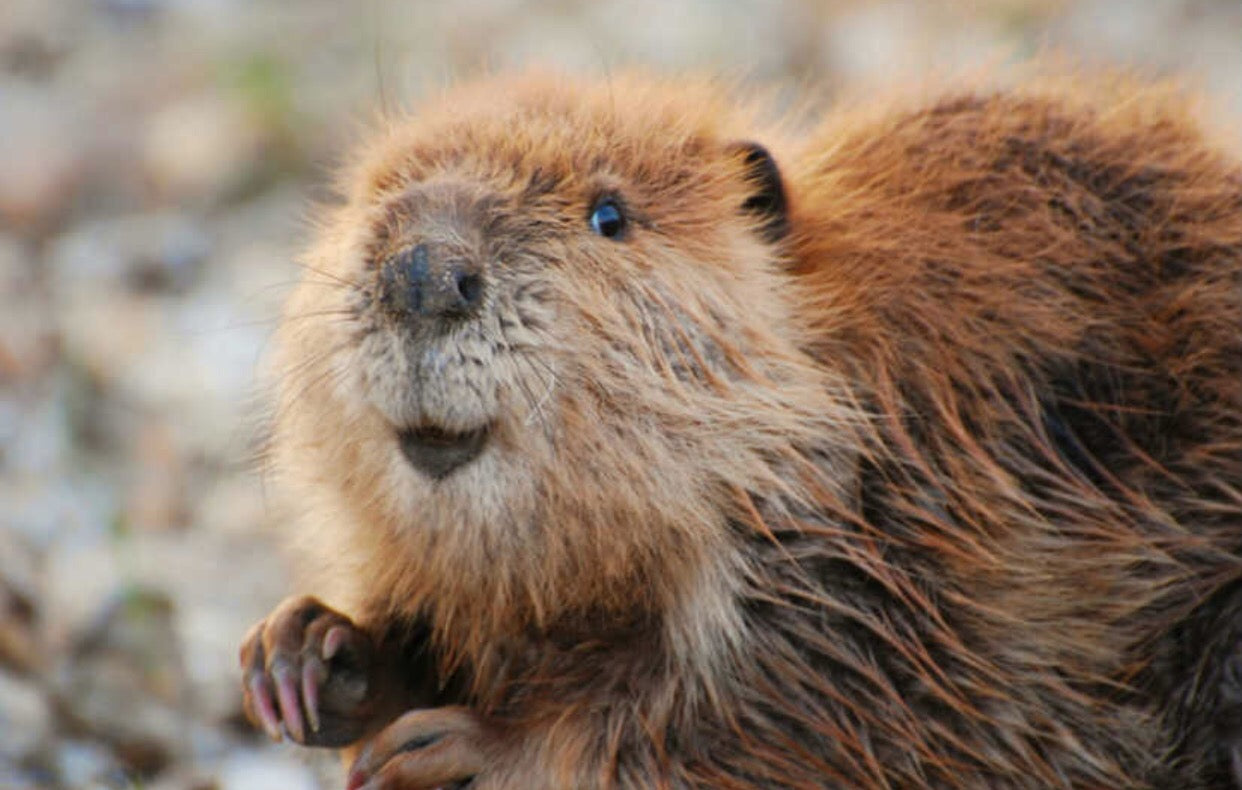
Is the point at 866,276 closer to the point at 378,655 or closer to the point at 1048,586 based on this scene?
the point at 1048,586

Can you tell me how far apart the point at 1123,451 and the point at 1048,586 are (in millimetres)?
321

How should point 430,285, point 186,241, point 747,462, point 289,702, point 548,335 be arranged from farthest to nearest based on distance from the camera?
point 186,241, point 289,702, point 747,462, point 548,335, point 430,285

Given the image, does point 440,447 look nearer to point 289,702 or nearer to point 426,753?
point 426,753

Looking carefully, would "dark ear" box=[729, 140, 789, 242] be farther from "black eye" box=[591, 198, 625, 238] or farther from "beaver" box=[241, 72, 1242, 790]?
"black eye" box=[591, 198, 625, 238]

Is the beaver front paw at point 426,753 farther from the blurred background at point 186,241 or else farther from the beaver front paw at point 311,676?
the blurred background at point 186,241

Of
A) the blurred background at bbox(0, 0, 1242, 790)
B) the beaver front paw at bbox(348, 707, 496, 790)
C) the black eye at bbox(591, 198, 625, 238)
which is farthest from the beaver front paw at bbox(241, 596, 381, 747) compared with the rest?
the black eye at bbox(591, 198, 625, 238)

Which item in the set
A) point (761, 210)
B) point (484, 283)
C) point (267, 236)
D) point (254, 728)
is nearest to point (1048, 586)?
point (761, 210)

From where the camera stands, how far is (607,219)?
11.4 feet

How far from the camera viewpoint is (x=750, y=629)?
3430mm

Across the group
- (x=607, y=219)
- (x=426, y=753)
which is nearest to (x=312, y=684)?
(x=426, y=753)

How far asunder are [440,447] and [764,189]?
34.8 inches

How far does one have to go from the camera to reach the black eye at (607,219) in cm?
346

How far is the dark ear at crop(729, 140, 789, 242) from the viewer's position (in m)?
3.69

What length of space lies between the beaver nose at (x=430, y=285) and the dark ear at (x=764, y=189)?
0.72 m
